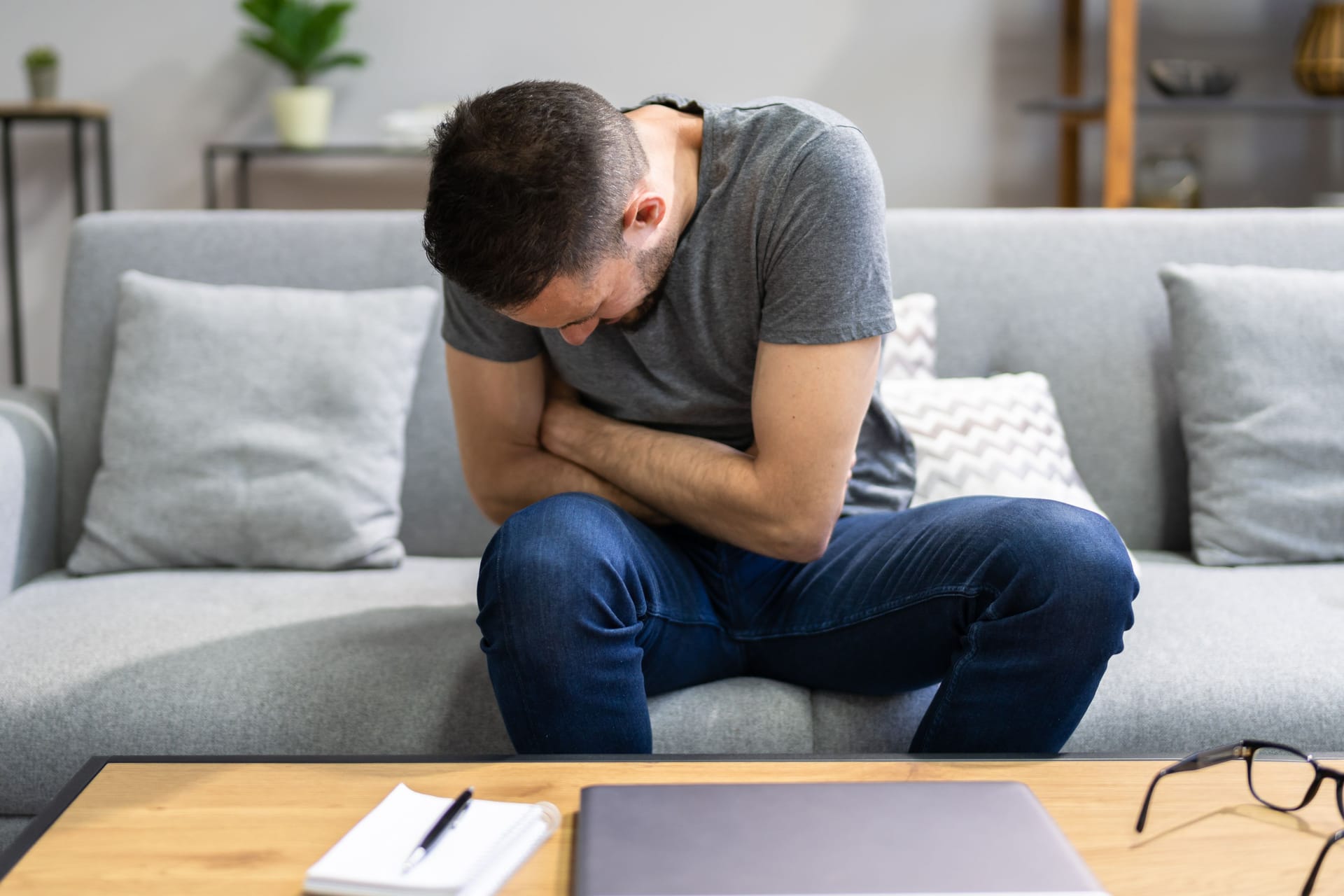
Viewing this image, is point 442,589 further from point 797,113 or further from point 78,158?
point 78,158

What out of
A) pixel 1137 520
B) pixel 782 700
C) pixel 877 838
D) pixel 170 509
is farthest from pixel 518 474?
pixel 1137 520

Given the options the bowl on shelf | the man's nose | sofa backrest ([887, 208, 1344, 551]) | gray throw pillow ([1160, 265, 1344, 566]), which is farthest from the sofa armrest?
the bowl on shelf

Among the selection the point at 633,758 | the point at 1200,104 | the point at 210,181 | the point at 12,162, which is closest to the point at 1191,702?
the point at 633,758

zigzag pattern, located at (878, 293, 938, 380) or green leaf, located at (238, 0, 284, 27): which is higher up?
green leaf, located at (238, 0, 284, 27)

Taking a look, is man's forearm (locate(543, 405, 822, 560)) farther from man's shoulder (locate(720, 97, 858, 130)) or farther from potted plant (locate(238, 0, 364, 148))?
potted plant (locate(238, 0, 364, 148))

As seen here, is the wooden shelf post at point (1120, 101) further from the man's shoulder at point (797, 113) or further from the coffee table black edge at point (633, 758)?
the coffee table black edge at point (633, 758)

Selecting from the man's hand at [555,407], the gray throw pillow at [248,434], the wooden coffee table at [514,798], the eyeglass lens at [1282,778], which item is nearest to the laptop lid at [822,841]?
the wooden coffee table at [514,798]

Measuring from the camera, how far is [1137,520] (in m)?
1.67

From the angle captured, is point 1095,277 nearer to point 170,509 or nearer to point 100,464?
point 170,509

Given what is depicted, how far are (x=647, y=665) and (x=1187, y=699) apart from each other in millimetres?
551

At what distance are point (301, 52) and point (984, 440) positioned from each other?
6.30 feet

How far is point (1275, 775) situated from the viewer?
83 cm

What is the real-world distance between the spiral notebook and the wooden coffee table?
0.01m

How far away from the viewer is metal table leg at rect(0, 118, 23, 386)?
278 centimetres
